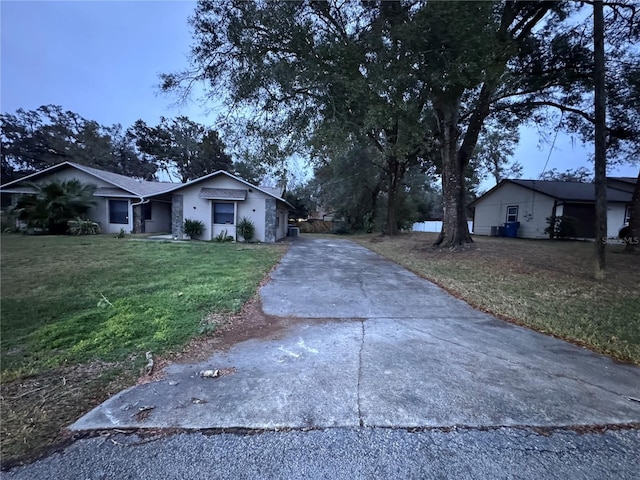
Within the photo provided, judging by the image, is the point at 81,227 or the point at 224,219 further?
the point at 224,219

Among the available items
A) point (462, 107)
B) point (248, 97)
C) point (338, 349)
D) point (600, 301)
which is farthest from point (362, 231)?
point (338, 349)

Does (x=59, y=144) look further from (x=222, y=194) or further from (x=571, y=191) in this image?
(x=571, y=191)

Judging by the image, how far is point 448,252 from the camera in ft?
37.6

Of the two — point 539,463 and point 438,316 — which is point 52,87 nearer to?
point 438,316

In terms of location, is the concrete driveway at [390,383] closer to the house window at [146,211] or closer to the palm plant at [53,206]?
the palm plant at [53,206]

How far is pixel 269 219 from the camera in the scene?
15961mm

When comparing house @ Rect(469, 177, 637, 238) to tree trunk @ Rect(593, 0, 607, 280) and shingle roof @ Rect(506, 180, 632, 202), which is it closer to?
shingle roof @ Rect(506, 180, 632, 202)

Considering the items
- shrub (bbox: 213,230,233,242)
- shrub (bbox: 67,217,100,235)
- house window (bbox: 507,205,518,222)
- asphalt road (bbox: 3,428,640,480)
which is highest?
house window (bbox: 507,205,518,222)

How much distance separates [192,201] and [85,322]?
40.9 feet

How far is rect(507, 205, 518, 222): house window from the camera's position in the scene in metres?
20.7

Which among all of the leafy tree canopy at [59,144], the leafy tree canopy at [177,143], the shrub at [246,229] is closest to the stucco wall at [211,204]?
the shrub at [246,229]

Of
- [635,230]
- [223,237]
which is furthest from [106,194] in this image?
[635,230]

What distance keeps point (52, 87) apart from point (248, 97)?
12484mm

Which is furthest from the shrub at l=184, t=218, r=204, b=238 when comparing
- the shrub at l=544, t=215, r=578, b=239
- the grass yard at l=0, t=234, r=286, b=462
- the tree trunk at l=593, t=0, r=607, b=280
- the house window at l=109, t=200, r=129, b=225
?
the shrub at l=544, t=215, r=578, b=239
